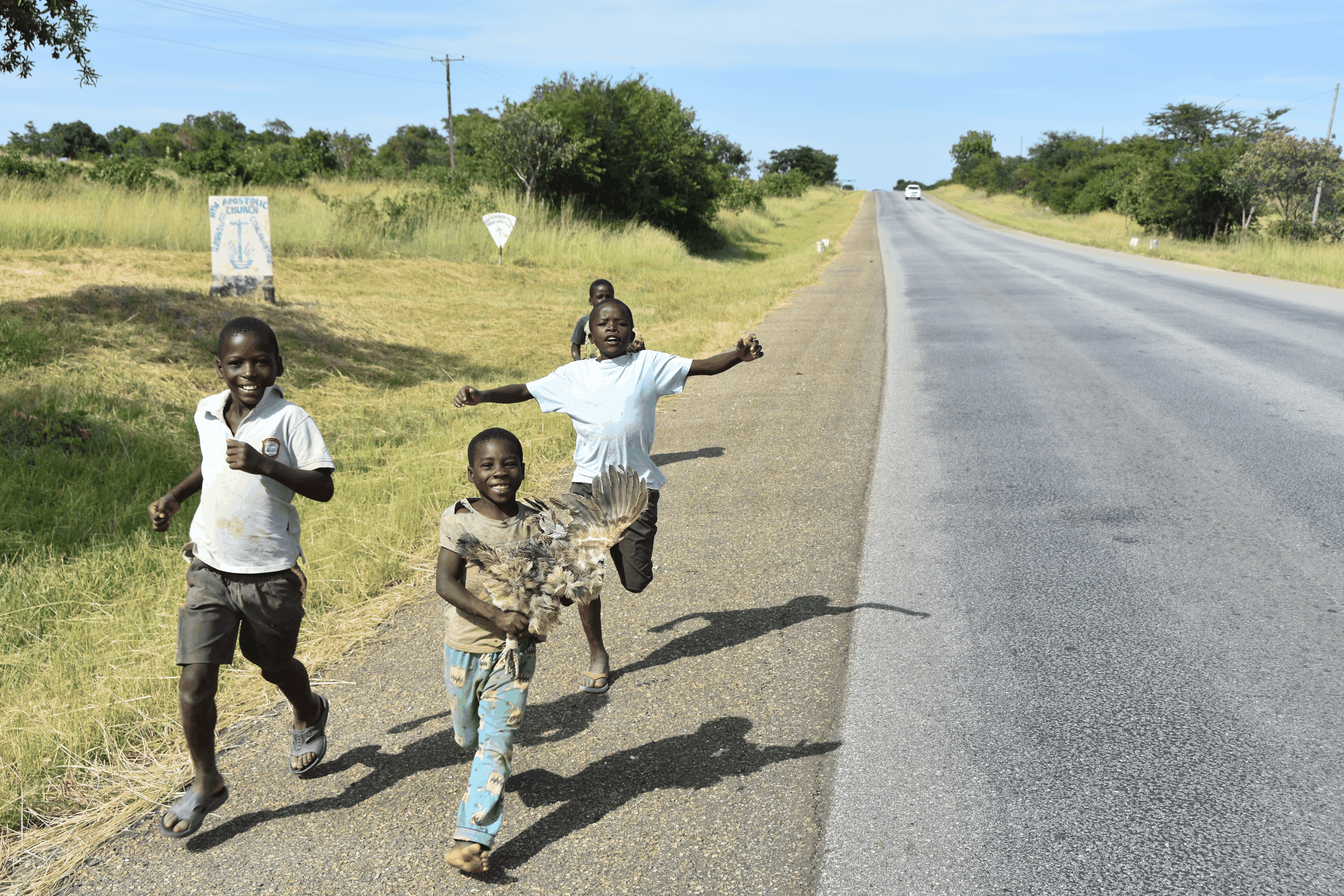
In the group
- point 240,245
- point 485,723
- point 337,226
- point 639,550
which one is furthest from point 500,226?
point 485,723

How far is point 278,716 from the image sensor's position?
386 centimetres

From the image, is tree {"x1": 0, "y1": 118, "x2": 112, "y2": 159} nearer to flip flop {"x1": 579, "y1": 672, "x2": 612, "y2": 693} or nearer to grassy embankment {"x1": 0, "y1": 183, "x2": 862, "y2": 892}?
grassy embankment {"x1": 0, "y1": 183, "x2": 862, "y2": 892}

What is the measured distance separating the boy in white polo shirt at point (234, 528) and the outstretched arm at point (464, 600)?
20.8 inches


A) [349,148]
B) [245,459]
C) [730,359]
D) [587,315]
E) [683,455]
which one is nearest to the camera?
[245,459]

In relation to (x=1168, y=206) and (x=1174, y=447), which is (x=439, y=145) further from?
(x=1174, y=447)

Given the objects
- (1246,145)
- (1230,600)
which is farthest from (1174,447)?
(1246,145)

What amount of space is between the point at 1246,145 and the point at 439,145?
66746 millimetres

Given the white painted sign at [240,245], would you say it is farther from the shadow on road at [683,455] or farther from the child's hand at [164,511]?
the child's hand at [164,511]

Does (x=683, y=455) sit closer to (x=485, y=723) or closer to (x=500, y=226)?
(x=485, y=723)

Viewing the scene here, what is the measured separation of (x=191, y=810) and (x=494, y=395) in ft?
5.92

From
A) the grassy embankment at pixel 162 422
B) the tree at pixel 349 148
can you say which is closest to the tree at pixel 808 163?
the tree at pixel 349 148

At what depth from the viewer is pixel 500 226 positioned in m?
22.1

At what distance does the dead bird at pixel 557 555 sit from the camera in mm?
2779

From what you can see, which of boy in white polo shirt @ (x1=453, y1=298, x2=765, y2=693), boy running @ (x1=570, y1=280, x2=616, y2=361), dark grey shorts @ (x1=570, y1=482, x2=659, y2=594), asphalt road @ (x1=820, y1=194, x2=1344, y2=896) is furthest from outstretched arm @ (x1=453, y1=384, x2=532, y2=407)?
boy running @ (x1=570, y1=280, x2=616, y2=361)
